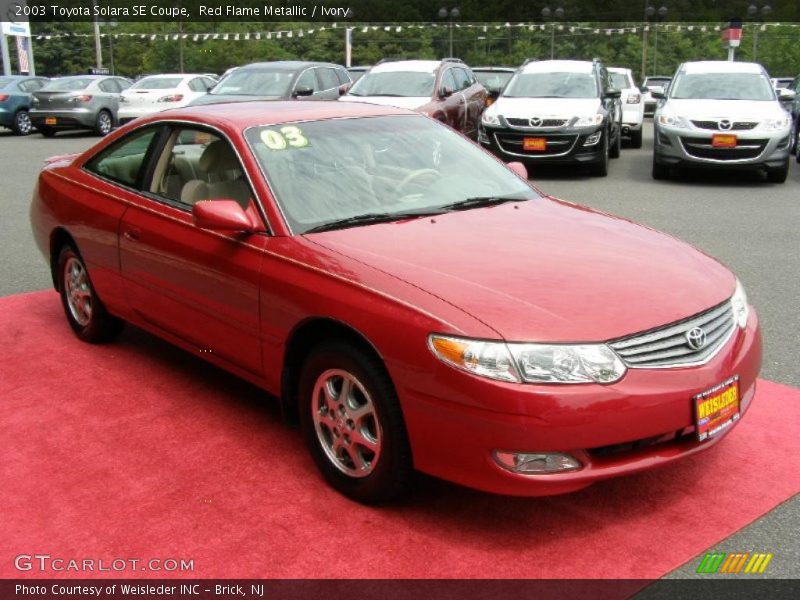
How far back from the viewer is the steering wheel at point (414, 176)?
454 cm

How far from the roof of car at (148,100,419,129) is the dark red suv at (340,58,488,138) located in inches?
369

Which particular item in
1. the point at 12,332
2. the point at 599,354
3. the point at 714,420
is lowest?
the point at 12,332

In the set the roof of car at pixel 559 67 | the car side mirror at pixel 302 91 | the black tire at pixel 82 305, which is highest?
the roof of car at pixel 559 67

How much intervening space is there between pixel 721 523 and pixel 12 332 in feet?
15.1

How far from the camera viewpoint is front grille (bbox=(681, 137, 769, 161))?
12891 mm

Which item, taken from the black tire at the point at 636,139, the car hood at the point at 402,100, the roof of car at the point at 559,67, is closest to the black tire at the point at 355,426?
the car hood at the point at 402,100

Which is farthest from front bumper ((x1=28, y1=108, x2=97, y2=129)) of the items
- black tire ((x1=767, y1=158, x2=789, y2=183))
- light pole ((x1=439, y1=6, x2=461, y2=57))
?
light pole ((x1=439, y1=6, x2=461, y2=57))

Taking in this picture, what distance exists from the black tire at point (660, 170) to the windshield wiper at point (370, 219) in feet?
33.0

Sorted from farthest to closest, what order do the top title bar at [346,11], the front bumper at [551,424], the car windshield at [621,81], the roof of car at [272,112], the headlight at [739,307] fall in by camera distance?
the top title bar at [346,11] → the car windshield at [621,81] → the roof of car at [272,112] → the headlight at [739,307] → the front bumper at [551,424]

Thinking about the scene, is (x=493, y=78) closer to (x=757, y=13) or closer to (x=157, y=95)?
(x=157, y=95)

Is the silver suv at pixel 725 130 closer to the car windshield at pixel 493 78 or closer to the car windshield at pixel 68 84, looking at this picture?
the car windshield at pixel 493 78

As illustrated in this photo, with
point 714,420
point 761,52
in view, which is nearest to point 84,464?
point 714,420
